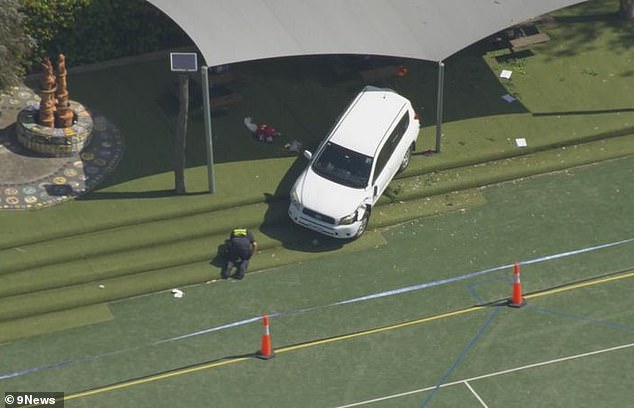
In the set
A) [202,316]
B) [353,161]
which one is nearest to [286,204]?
[353,161]

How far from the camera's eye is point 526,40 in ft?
118

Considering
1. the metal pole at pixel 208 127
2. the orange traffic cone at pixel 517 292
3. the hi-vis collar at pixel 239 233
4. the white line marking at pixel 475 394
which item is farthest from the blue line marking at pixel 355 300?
the metal pole at pixel 208 127

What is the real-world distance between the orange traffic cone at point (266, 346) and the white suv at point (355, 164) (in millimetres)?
3377

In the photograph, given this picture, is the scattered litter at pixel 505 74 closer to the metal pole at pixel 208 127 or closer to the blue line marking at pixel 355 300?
the blue line marking at pixel 355 300

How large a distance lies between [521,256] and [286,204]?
5.22m

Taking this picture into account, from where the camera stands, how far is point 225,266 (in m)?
30.0

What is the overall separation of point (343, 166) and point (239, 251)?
3.11 metres

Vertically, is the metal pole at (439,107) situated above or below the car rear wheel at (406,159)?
above

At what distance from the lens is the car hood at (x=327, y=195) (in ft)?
99.0

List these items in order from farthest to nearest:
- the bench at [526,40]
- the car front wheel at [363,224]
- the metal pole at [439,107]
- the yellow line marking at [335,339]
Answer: the bench at [526,40] < the metal pole at [439,107] < the car front wheel at [363,224] < the yellow line marking at [335,339]

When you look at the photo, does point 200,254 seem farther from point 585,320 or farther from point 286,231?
point 585,320

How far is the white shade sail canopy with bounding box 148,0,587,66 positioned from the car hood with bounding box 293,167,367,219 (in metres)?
2.75

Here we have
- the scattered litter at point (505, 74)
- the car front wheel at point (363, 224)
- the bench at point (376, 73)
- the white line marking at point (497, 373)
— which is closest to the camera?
the white line marking at point (497, 373)

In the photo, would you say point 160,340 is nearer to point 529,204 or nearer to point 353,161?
point 353,161
